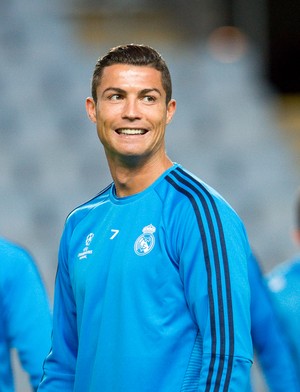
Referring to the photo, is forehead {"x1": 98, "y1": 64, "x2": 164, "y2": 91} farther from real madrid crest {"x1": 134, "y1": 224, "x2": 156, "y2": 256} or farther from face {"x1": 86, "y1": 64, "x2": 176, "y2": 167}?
real madrid crest {"x1": 134, "y1": 224, "x2": 156, "y2": 256}

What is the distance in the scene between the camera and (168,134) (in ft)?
28.3

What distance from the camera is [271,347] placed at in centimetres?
343

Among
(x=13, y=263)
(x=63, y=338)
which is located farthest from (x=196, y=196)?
(x=13, y=263)

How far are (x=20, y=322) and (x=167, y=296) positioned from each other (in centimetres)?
107

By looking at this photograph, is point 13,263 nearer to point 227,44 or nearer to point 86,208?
point 86,208

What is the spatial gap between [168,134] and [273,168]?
1.00m

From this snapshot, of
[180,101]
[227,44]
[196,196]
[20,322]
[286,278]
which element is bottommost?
[20,322]

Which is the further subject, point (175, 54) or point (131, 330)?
point (175, 54)

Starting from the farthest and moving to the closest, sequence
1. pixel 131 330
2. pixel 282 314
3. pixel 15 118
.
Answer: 1. pixel 15 118
2. pixel 282 314
3. pixel 131 330

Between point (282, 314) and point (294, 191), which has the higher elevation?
point (294, 191)

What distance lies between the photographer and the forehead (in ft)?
8.56

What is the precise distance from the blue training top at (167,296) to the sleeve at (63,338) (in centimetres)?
14

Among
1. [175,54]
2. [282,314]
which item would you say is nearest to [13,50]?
[175,54]

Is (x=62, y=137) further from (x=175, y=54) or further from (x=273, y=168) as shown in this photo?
(x=273, y=168)
